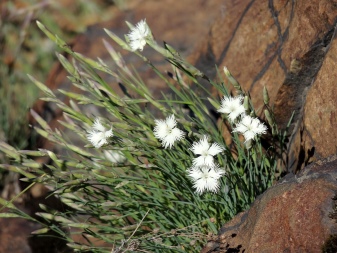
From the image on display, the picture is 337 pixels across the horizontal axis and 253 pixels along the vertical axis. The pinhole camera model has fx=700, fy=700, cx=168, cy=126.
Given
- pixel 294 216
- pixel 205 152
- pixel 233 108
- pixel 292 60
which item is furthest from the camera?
pixel 292 60

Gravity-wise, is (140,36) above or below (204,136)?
above

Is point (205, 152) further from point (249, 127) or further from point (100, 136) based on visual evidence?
point (100, 136)

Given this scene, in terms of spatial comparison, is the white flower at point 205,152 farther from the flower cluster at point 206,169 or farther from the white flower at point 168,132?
the white flower at point 168,132

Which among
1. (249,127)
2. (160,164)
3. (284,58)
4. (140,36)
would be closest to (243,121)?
(249,127)

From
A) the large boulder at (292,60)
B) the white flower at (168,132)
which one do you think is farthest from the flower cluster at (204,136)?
the large boulder at (292,60)

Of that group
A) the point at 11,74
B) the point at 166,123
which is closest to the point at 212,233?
the point at 166,123

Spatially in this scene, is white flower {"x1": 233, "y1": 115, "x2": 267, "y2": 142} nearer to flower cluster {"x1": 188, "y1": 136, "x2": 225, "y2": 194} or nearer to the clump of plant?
the clump of plant
